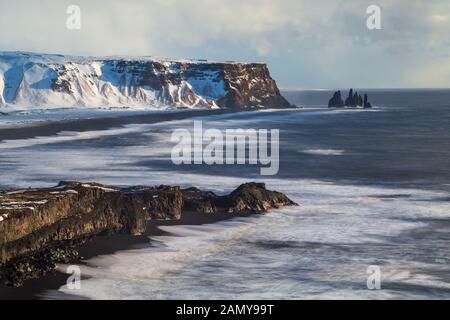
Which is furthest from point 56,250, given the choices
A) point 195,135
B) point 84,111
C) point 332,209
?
point 84,111

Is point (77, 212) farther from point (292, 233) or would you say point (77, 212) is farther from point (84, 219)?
point (292, 233)

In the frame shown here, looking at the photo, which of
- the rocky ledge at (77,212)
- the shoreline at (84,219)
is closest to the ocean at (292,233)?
the shoreline at (84,219)

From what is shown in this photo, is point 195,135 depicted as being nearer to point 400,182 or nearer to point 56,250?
point 400,182

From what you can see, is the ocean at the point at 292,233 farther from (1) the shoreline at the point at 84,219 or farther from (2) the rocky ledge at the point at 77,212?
(2) the rocky ledge at the point at 77,212

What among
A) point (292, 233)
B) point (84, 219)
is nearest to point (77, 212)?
point (84, 219)

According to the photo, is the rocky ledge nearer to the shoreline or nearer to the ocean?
the shoreline
